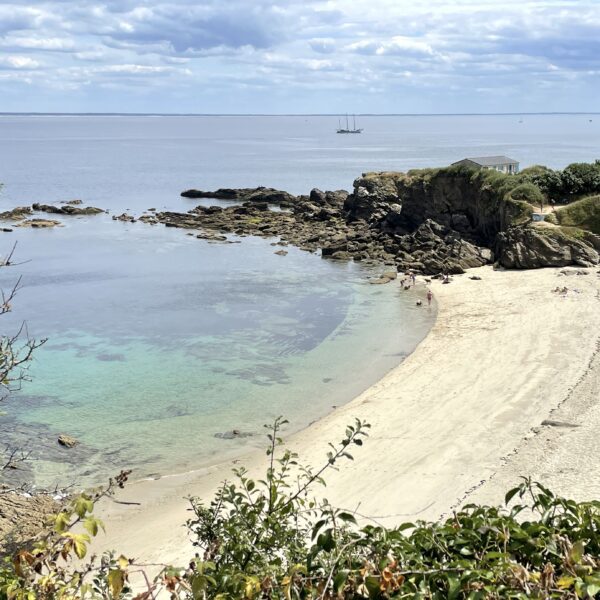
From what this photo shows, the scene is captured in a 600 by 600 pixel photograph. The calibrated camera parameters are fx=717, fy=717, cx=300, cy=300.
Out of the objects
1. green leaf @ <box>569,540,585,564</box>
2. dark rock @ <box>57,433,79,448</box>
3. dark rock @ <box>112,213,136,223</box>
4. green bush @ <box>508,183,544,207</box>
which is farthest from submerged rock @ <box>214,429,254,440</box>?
dark rock @ <box>112,213,136,223</box>

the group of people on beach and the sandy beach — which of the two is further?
the group of people on beach

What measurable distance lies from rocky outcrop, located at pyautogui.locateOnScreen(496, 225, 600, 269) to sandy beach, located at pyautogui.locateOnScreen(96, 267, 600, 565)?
8.20m

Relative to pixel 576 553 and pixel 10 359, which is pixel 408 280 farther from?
pixel 576 553

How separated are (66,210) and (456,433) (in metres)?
64.5

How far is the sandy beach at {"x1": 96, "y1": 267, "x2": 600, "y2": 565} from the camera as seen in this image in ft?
50.0

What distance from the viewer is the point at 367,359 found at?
91.5ft

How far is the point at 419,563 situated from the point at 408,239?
4479 cm

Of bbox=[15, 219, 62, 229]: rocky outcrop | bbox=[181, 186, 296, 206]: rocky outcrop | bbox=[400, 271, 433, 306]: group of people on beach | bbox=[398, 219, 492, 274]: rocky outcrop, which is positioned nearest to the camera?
bbox=[400, 271, 433, 306]: group of people on beach

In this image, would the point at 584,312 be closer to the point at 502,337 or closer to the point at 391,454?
the point at 502,337

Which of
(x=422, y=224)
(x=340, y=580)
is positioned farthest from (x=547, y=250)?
(x=340, y=580)

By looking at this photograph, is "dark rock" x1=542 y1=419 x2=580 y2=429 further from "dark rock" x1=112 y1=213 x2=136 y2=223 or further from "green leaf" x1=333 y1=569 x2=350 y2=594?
"dark rock" x1=112 y1=213 x2=136 y2=223

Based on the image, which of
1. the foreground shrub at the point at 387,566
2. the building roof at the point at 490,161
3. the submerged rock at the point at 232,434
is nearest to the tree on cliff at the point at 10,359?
the foreground shrub at the point at 387,566

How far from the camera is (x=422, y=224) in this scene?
1913 inches

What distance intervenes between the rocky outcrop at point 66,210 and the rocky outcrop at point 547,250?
49.2 meters
